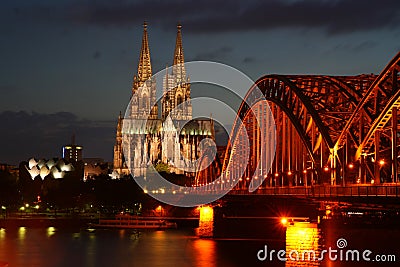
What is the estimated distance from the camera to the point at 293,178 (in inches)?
2539

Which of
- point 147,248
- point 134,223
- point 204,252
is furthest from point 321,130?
point 134,223

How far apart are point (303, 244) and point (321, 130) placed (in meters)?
6.88

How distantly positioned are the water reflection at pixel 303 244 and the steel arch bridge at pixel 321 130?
3073mm

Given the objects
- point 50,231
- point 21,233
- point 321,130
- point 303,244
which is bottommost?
point 303,244

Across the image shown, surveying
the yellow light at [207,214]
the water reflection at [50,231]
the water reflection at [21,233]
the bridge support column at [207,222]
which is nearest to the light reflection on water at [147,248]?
the water reflection at [21,233]

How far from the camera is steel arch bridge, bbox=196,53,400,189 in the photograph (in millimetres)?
43562

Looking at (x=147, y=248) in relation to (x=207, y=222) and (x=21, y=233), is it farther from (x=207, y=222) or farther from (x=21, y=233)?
(x=21, y=233)

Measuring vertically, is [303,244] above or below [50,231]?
below

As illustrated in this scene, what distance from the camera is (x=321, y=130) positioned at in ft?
173

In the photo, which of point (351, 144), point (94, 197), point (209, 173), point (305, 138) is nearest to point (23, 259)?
point (305, 138)

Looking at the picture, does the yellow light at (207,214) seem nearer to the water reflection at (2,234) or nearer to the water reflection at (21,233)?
the water reflection at (21,233)

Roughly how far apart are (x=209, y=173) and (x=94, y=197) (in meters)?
43.3

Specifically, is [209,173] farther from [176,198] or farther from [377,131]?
[377,131]

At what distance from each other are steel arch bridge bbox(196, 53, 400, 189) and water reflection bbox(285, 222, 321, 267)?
307 centimetres
